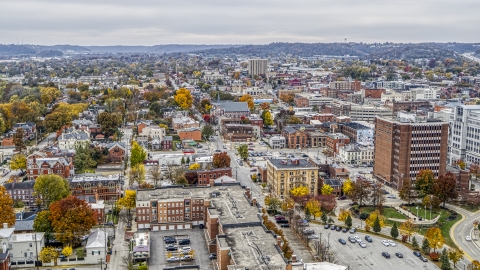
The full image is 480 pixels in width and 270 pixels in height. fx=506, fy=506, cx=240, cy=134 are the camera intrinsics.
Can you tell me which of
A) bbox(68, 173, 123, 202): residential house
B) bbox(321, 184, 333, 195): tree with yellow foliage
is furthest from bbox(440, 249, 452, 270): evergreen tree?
bbox(68, 173, 123, 202): residential house

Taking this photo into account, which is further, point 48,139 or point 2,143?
point 48,139

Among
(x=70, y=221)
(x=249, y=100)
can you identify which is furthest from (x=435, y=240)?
(x=249, y=100)

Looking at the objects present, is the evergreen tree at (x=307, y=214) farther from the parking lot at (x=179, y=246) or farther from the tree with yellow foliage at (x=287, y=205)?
the parking lot at (x=179, y=246)

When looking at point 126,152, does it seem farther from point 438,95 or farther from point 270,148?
point 438,95

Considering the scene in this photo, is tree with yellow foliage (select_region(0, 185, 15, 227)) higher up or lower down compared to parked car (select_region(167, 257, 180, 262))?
higher up

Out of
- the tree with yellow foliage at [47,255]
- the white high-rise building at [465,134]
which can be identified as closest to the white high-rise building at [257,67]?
the white high-rise building at [465,134]

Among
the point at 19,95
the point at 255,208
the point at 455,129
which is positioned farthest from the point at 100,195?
the point at 19,95

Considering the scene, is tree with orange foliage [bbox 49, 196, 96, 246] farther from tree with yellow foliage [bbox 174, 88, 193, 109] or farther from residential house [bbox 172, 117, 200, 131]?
tree with yellow foliage [bbox 174, 88, 193, 109]

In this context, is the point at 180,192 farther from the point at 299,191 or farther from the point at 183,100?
the point at 183,100
